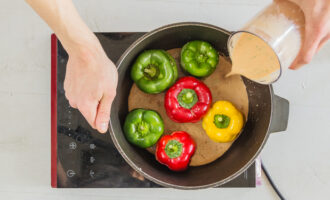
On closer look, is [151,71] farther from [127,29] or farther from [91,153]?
[91,153]

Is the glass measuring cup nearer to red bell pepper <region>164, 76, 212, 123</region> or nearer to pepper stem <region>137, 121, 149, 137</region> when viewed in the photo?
red bell pepper <region>164, 76, 212, 123</region>

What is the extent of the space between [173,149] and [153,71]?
0.26m

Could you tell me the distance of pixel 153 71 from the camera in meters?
1.14

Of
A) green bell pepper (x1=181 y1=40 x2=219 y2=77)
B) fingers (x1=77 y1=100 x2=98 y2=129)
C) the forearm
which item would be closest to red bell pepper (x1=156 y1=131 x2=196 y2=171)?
green bell pepper (x1=181 y1=40 x2=219 y2=77)

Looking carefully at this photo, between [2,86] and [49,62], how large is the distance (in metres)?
0.19

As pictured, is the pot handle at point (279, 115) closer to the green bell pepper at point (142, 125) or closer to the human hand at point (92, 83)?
the green bell pepper at point (142, 125)

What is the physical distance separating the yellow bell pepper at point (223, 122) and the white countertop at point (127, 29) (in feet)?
0.52

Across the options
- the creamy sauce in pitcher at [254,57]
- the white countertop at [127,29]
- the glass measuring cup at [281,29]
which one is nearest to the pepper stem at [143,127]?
the white countertop at [127,29]

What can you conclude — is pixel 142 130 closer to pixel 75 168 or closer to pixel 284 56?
pixel 75 168

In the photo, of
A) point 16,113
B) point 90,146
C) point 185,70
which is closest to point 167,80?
point 185,70

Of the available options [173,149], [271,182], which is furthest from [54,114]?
[271,182]

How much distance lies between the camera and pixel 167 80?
116cm

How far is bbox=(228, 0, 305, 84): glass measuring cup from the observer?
2.70 ft

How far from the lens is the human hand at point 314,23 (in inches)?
32.3
